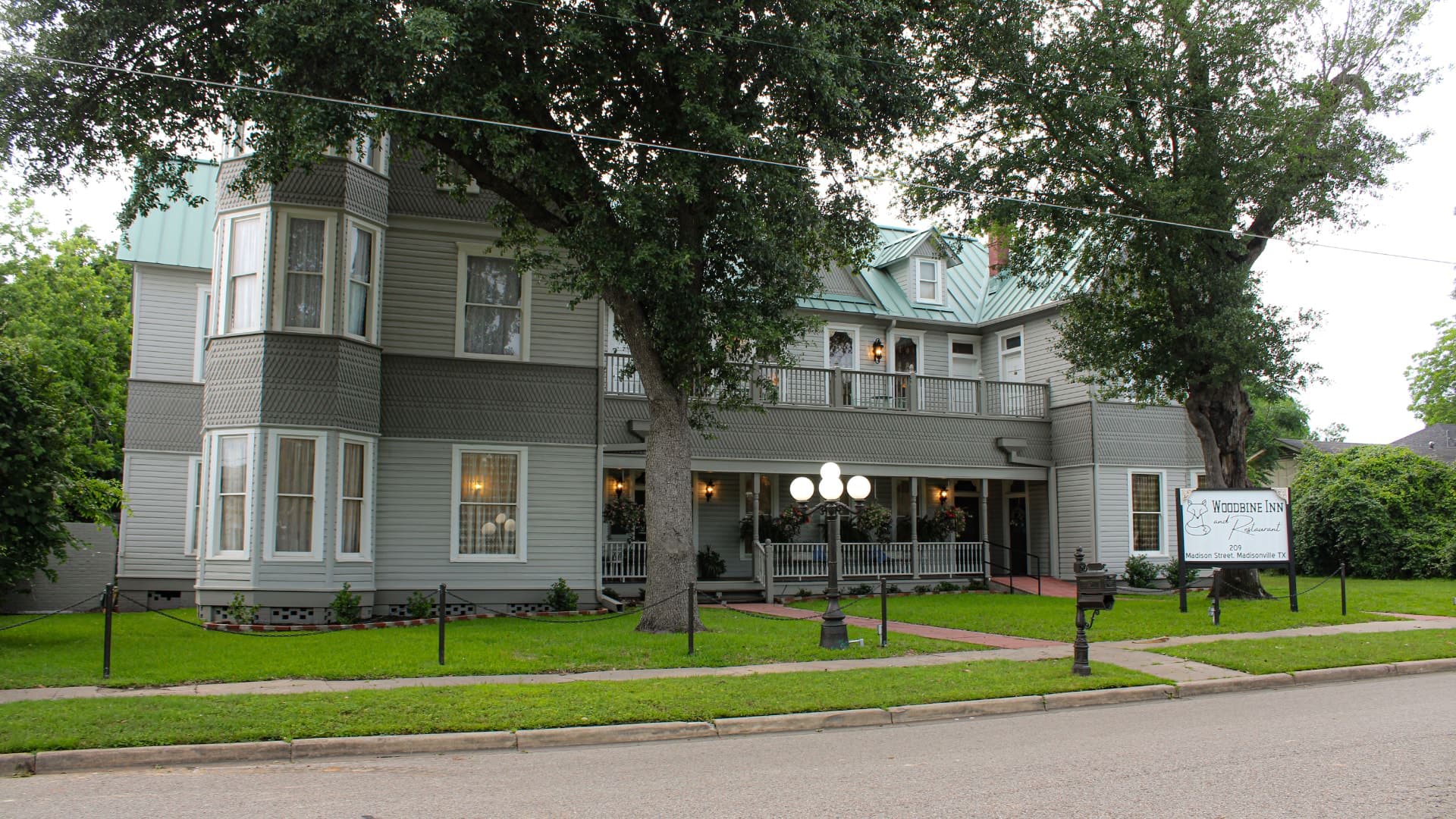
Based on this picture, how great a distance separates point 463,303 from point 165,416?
7.76m

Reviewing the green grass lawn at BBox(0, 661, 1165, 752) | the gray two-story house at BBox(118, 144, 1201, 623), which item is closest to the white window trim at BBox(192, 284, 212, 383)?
the gray two-story house at BBox(118, 144, 1201, 623)

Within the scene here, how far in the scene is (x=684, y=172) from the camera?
14.7 metres

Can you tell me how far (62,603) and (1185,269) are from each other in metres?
22.7

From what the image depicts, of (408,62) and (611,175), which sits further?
(611,175)

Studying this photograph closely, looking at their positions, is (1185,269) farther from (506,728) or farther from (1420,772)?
(506,728)

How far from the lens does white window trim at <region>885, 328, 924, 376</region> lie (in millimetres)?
28438

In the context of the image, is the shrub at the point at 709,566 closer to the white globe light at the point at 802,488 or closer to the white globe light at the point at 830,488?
the white globe light at the point at 802,488

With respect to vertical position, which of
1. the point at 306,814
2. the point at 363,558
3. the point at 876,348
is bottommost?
the point at 306,814

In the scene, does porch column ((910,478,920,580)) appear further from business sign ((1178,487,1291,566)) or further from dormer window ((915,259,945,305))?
business sign ((1178,487,1291,566))

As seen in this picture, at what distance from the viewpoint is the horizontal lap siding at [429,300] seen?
62.7ft

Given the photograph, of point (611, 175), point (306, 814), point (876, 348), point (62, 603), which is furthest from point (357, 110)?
point (876, 348)

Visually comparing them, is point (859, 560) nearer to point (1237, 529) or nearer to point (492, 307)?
point (1237, 529)

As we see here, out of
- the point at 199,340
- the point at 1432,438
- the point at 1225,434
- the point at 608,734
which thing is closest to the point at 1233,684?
the point at 608,734

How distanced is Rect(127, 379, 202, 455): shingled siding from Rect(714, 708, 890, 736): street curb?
55.3 feet
